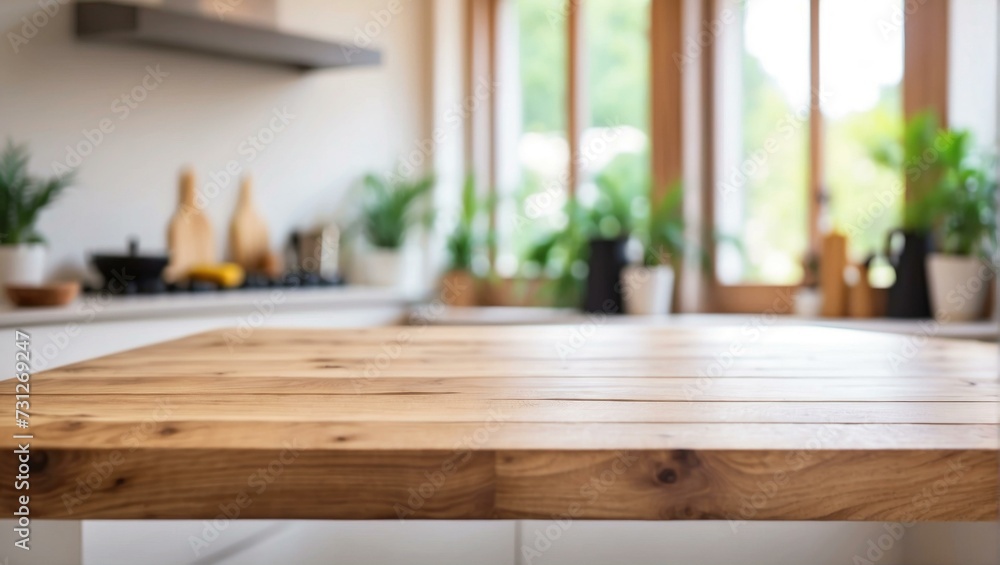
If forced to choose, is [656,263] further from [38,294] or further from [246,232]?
[38,294]

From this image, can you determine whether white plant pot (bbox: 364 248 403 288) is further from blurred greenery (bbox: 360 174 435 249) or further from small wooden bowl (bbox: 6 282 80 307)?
small wooden bowl (bbox: 6 282 80 307)

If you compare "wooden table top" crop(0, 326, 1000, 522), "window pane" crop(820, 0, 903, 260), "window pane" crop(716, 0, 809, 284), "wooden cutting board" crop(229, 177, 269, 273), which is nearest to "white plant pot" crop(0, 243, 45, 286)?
"wooden cutting board" crop(229, 177, 269, 273)

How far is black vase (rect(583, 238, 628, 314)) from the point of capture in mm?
3818

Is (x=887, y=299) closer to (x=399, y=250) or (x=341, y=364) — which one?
(x=399, y=250)

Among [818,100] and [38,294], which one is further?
[818,100]

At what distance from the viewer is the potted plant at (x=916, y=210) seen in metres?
3.11

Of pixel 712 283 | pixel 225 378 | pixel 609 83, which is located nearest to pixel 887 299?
pixel 712 283

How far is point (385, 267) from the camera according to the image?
4.27 meters

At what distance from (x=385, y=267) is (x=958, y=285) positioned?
7.64 feet

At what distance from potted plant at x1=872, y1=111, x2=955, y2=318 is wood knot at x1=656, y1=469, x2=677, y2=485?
8.25 ft

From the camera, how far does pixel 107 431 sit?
960 mm

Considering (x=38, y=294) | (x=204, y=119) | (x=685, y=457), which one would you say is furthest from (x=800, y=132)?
(x=685, y=457)

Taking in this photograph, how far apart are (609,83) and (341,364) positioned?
3.13 meters

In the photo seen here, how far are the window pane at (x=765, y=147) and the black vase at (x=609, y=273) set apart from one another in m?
0.41
